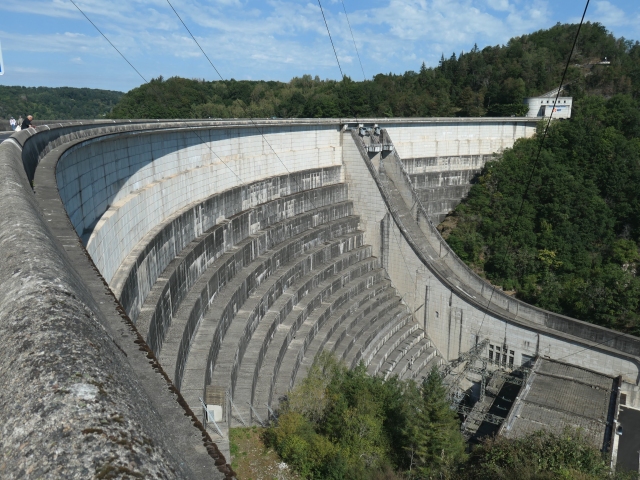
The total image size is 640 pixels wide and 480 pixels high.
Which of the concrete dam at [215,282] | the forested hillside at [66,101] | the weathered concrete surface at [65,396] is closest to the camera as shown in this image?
the weathered concrete surface at [65,396]

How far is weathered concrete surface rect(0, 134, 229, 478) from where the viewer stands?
170 cm

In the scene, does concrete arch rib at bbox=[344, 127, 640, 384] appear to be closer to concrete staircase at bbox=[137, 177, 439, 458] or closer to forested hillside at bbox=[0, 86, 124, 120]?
concrete staircase at bbox=[137, 177, 439, 458]

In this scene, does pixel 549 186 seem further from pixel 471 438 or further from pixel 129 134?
pixel 129 134

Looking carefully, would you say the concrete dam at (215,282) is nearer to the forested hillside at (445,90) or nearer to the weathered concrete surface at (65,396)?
the weathered concrete surface at (65,396)

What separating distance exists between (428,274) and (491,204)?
35.7 ft

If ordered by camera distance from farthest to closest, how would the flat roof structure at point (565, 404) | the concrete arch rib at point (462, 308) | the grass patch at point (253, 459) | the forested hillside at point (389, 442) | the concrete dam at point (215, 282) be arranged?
1. the concrete arch rib at point (462, 308)
2. the flat roof structure at point (565, 404)
3. the forested hillside at point (389, 442)
4. the grass patch at point (253, 459)
5. the concrete dam at point (215, 282)

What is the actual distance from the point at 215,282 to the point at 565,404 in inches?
521

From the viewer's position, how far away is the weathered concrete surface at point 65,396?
5.58ft

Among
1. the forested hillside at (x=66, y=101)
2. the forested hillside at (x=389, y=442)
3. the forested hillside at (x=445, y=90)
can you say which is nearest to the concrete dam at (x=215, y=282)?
the forested hillside at (x=389, y=442)

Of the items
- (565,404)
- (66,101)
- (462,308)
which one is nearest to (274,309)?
(462,308)

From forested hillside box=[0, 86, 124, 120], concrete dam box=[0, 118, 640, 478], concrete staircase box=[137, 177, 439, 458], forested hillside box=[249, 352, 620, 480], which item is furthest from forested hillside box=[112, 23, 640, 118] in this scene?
forested hillside box=[249, 352, 620, 480]

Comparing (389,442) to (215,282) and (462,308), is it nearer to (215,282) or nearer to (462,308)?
(215,282)

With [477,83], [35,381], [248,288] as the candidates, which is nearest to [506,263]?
[248,288]

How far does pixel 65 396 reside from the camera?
1.89 metres
